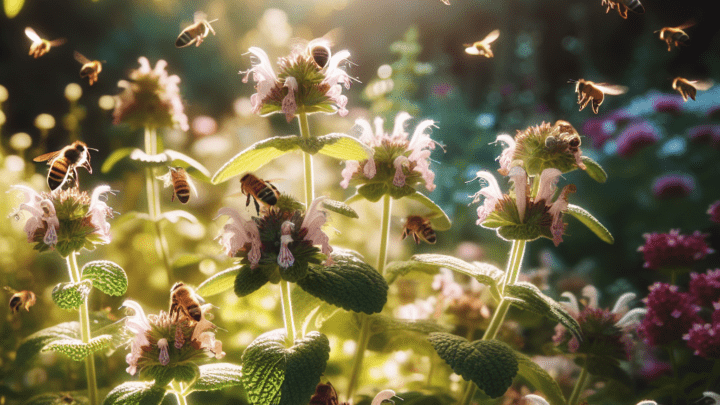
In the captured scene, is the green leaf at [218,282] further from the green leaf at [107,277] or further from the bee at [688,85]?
the bee at [688,85]

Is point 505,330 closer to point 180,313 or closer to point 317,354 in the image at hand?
point 317,354

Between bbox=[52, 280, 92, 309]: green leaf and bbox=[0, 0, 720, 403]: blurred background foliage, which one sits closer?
bbox=[52, 280, 92, 309]: green leaf

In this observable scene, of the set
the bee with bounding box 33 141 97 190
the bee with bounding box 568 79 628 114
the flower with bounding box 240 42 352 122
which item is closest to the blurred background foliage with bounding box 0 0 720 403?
the flower with bounding box 240 42 352 122

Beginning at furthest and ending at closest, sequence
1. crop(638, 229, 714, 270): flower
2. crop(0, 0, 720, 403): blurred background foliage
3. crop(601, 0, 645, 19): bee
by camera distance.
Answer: crop(0, 0, 720, 403): blurred background foliage
crop(638, 229, 714, 270): flower
crop(601, 0, 645, 19): bee

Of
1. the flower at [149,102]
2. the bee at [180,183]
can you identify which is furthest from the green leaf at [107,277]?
the flower at [149,102]

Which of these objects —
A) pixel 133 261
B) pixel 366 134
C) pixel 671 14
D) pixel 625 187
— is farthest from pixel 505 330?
pixel 671 14

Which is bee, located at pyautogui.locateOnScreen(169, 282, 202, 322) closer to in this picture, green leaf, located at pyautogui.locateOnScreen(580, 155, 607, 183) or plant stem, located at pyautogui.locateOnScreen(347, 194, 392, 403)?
plant stem, located at pyautogui.locateOnScreen(347, 194, 392, 403)

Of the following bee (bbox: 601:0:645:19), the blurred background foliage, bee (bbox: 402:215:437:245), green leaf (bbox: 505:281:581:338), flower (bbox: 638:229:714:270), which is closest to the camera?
green leaf (bbox: 505:281:581:338)
